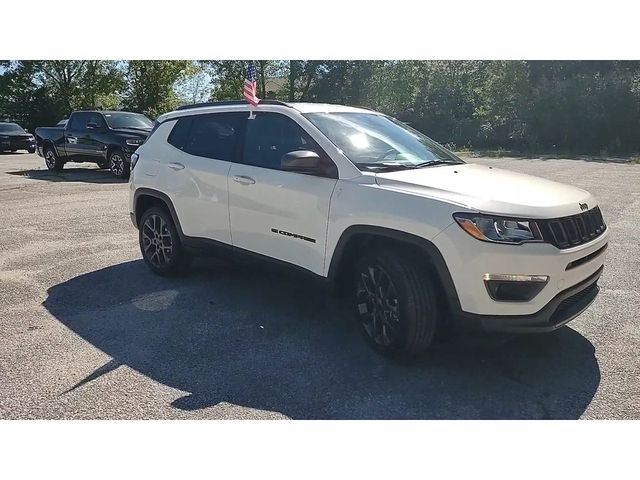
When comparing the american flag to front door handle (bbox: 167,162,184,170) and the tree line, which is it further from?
the tree line

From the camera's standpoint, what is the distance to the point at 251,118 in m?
4.60

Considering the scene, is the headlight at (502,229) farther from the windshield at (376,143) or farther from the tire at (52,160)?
the tire at (52,160)

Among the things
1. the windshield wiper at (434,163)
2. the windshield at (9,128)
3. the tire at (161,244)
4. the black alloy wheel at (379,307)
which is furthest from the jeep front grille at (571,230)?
the windshield at (9,128)

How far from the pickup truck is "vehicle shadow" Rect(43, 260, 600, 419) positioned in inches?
393

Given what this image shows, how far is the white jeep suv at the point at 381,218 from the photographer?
3.12m

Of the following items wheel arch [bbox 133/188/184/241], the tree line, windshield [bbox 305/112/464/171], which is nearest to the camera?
windshield [bbox 305/112/464/171]

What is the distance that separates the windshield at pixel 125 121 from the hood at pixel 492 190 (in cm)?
1279

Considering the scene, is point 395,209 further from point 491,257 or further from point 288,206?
point 288,206

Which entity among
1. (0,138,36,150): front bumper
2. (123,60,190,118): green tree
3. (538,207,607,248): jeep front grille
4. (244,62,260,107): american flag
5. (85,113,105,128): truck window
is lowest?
(0,138,36,150): front bumper

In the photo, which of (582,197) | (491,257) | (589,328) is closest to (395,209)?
(491,257)

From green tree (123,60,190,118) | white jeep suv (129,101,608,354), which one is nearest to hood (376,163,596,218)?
white jeep suv (129,101,608,354)

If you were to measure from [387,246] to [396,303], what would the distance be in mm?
398

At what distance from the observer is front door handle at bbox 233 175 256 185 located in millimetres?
4379

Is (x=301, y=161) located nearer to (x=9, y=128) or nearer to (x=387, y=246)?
(x=387, y=246)
